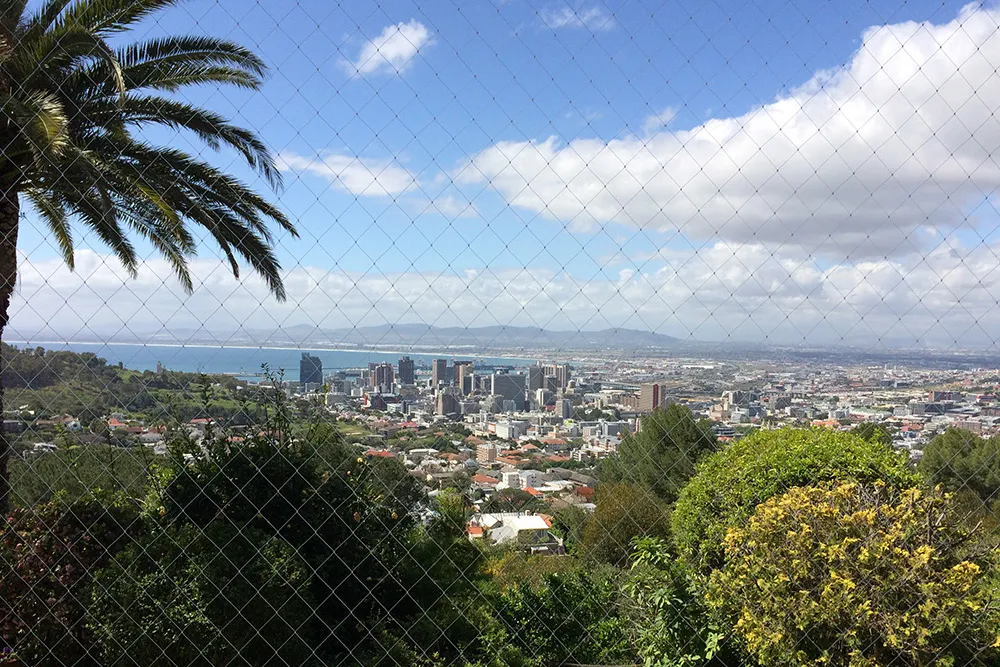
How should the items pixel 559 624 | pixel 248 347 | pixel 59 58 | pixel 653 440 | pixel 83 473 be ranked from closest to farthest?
pixel 248 347, pixel 559 624, pixel 83 473, pixel 59 58, pixel 653 440

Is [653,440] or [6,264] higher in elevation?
[6,264]

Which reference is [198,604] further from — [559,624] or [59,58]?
[59,58]

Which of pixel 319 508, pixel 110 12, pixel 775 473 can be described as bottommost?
pixel 319 508

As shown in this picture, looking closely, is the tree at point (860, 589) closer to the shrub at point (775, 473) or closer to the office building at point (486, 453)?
the shrub at point (775, 473)

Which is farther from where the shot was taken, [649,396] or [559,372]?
[649,396]

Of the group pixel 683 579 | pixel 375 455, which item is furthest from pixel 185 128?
pixel 683 579

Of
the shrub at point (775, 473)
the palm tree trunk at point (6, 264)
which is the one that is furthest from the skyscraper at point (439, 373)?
the palm tree trunk at point (6, 264)

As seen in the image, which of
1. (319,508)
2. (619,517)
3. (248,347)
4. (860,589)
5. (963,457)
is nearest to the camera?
(248,347)

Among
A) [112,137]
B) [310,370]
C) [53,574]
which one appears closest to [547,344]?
[310,370]

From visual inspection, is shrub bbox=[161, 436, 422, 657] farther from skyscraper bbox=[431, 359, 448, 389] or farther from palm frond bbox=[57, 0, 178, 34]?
palm frond bbox=[57, 0, 178, 34]
